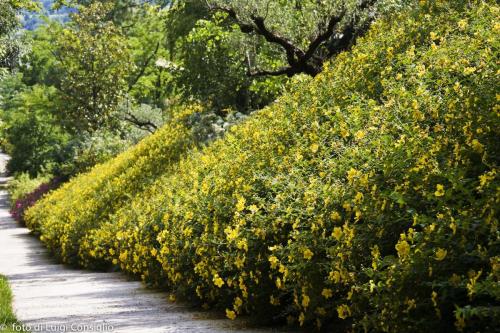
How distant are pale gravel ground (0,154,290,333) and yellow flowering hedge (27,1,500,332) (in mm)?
325

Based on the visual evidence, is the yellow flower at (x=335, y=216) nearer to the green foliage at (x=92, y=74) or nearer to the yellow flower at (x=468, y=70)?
the yellow flower at (x=468, y=70)

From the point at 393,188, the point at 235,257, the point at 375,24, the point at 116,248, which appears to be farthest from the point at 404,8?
the point at 393,188

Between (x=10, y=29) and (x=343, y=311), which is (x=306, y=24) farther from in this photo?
(x=343, y=311)

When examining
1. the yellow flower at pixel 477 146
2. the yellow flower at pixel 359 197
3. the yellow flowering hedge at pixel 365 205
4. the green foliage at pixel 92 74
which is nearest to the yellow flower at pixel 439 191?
the yellow flowering hedge at pixel 365 205

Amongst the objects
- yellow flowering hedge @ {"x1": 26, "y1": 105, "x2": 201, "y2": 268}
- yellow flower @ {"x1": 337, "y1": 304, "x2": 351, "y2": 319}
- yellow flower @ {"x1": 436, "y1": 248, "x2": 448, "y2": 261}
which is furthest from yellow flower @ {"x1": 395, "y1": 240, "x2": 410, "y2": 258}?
yellow flowering hedge @ {"x1": 26, "y1": 105, "x2": 201, "y2": 268}

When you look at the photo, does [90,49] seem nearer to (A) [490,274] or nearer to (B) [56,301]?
(B) [56,301]

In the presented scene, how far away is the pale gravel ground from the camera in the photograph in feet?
23.1

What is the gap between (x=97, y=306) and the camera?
8.66 meters

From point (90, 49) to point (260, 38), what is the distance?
17165 mm

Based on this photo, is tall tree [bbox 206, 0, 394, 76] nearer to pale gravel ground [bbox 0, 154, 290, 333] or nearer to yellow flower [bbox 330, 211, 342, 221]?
pale gravel ground [bbox 0, 154, 290, 333]

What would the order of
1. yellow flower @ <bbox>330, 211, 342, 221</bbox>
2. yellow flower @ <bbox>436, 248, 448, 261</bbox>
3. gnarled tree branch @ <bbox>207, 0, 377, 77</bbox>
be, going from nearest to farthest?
yellow flower @ <bbox>436, 248, 448, 261</bbox>, yellow flower @ <bbox>330, 211, 342, 221</bbox>, gnarled tree branch @ <bbox>207, 0, 377, 77</bbox>

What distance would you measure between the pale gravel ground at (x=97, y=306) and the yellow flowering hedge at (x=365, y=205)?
0.32 metres

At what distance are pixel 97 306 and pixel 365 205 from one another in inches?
164

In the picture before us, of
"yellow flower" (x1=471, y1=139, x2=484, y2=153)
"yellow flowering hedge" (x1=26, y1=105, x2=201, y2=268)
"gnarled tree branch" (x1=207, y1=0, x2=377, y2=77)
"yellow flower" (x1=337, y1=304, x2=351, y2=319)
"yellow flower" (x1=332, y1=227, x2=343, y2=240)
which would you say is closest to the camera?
"yellow flower" (x1=471, y1=139, x2=484, y2=153)
